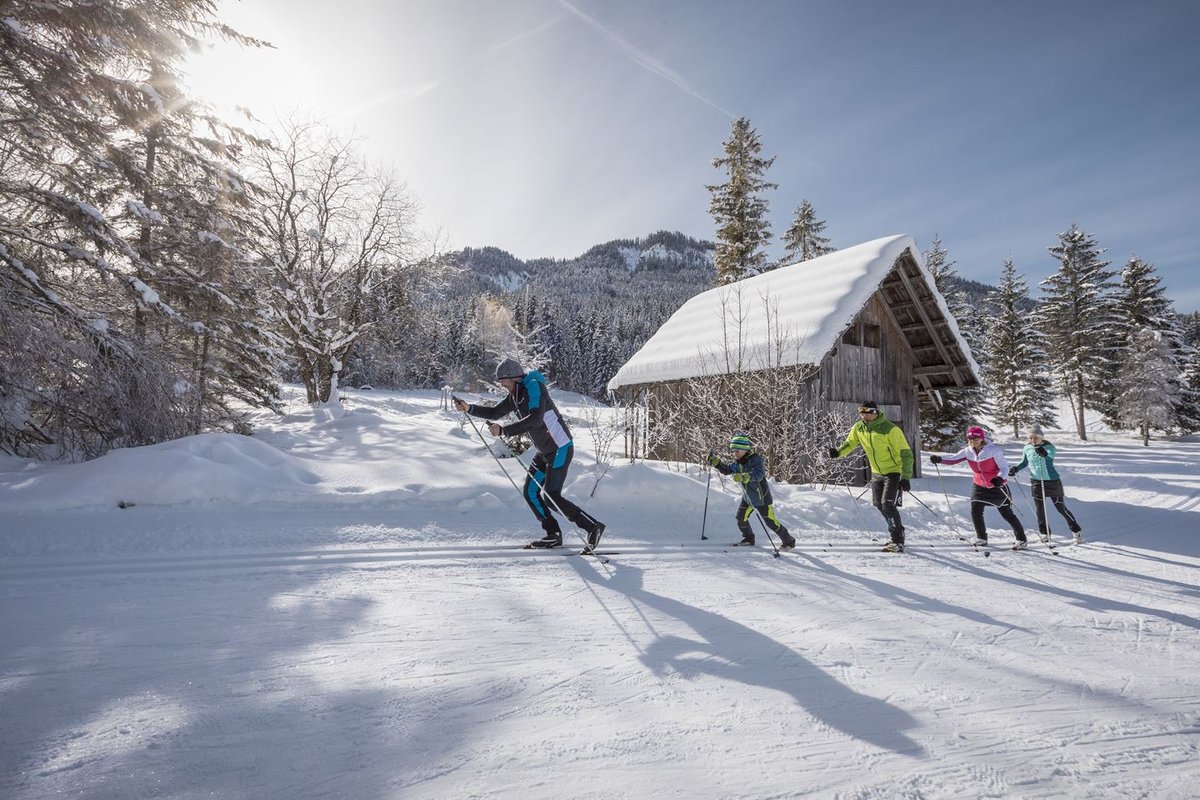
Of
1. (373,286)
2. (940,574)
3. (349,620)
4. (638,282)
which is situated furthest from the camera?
(638,282)

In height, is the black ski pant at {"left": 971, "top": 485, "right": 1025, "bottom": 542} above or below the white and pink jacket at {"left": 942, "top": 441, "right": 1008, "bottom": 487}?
below

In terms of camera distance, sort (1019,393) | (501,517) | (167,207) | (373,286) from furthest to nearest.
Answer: (1019,393) < (373,286) < (167,207) < (501,517)

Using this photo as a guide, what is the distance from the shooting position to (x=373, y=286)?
19750mm

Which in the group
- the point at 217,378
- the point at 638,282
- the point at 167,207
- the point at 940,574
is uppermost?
the point at 638,282

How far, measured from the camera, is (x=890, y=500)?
670 cm

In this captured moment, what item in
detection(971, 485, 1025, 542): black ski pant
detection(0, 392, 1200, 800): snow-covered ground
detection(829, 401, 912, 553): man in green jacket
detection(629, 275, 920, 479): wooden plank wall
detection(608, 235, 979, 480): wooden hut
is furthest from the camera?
detection(629, 275, 920, 479): wooden plank wall

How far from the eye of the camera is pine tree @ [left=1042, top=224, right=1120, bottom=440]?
33.2 meters

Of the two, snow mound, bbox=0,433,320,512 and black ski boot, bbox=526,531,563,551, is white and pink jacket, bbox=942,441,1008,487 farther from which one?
snow mound, bbox=0,433,320,512

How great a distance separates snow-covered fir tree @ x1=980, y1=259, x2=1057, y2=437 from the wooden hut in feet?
70.3

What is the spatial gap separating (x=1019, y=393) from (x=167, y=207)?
1690 inches

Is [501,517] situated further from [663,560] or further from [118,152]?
[118,152]

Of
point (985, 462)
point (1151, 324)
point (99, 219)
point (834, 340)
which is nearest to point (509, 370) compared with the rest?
point (99, 219)

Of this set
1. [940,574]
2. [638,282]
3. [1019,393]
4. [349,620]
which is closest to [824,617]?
[940,574]

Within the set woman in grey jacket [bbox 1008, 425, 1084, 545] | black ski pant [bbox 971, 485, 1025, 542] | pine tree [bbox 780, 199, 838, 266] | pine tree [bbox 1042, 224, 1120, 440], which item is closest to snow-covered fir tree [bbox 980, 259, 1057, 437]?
pine tree [bbox 1042, 224, 1120, 440]
